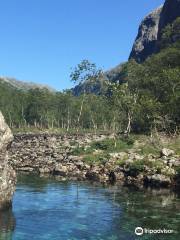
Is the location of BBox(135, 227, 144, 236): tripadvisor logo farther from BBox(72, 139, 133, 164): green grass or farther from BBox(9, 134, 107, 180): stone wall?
BBox(72, 139, 133, 164): green grass

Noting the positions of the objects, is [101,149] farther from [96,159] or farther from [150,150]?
[150,150]

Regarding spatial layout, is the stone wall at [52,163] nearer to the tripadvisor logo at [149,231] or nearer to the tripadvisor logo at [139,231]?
the tripadvisor logo at [139,231]

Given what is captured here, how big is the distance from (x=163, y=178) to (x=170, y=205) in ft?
39.3

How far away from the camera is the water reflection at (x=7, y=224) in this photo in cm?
2289

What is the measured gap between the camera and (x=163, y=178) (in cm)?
4644

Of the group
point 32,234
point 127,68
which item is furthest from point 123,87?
point 32,234

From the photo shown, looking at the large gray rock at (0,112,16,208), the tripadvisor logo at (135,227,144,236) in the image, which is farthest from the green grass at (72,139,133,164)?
the tripadvisor logo at (135,227,144,236)

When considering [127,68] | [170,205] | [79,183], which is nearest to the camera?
[170,205]

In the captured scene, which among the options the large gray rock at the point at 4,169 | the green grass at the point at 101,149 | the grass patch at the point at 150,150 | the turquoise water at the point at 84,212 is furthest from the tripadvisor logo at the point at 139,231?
the green grass at the point at 101,149

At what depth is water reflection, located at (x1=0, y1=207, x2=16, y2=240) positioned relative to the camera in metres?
22.9

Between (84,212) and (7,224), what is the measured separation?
6.96m

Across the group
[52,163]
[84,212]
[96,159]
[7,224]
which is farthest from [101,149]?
[7,224]

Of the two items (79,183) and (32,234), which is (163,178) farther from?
(32,234)

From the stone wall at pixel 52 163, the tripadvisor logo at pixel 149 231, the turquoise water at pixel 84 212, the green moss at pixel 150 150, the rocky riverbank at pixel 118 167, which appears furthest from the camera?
the green moss at pixel 150 150
